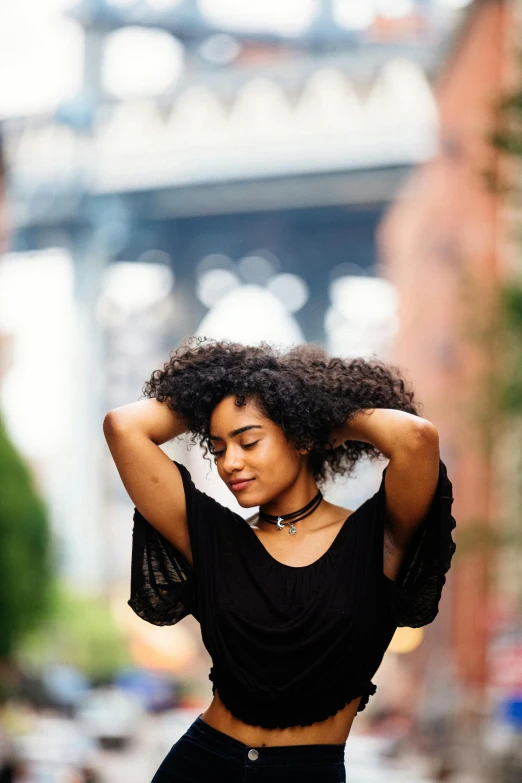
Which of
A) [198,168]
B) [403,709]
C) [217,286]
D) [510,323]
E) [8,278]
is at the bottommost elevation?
[510,323]

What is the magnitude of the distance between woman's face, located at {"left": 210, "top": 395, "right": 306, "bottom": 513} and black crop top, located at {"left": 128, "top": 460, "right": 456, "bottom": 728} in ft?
0.33

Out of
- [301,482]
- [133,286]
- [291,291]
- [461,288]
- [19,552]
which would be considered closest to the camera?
[301,482]

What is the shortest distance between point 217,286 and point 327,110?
8.22 meters

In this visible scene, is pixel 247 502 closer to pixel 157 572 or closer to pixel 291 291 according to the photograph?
pixel 157 572

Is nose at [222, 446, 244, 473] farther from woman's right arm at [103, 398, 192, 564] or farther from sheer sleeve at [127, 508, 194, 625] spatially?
sheer sleeve at [127, 508, 194, 625]

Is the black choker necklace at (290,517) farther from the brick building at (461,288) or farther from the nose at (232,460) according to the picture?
the brick building at (461,288)

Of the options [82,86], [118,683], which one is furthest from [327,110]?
[118,683]

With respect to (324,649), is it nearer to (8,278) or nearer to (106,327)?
(8,278)

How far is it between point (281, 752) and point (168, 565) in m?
0.45

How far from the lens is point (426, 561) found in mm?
2627

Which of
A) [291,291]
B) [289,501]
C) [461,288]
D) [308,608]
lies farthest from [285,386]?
[291,291]

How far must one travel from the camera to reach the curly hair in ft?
8.76

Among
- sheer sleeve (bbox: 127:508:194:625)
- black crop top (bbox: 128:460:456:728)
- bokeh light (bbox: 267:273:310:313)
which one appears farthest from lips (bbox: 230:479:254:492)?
bokeh light (bbox: 267:273:310:313)

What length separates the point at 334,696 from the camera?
262 centimetres
